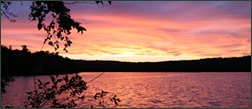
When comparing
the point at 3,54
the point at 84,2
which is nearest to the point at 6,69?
the point at 3,54

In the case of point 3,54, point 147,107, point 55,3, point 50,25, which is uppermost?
point 55,3

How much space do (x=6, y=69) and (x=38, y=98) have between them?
7.69ft

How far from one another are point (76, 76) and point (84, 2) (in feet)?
5.98

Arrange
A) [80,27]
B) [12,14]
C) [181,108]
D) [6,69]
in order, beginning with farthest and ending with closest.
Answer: [181,108], [6,69], [12,14], [80,27]

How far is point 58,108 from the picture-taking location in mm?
7918

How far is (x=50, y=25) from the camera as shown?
23.8ft

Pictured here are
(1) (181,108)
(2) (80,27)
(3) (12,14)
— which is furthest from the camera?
(1) (181,108)

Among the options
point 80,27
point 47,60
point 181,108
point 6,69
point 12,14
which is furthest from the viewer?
point 181,108

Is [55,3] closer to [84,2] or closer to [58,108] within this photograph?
[84,2]

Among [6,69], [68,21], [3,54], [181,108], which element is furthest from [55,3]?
[181,108]

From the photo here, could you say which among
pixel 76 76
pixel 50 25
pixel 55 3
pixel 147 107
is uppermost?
pixel 55 3

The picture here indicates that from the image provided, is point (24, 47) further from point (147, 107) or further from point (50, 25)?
point (147, 107)

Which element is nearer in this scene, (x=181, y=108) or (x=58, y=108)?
(x=58, y=108)

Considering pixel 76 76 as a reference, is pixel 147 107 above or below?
below
